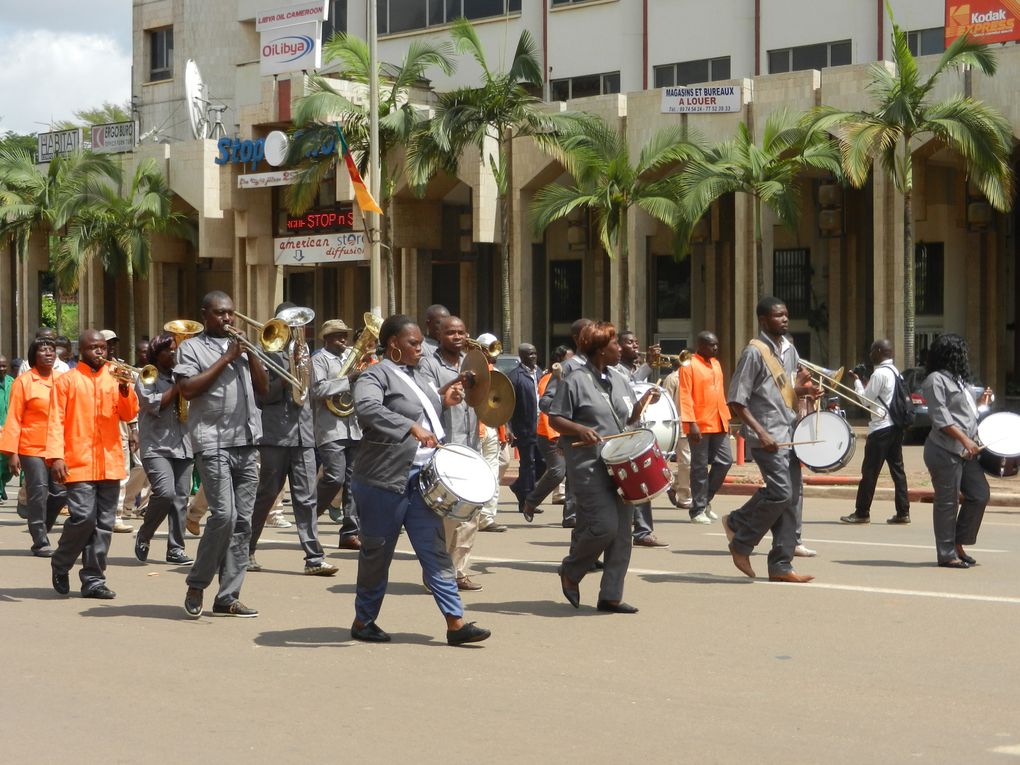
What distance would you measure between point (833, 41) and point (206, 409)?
97.7ft

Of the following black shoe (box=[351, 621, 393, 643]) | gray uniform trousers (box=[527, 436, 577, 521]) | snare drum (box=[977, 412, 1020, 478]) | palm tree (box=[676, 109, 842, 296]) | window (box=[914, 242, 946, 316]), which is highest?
palm tree (box=[676, 109, 842, 296])

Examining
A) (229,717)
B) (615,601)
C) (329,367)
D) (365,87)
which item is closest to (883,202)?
(365,87)

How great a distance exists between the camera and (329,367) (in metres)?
13.2

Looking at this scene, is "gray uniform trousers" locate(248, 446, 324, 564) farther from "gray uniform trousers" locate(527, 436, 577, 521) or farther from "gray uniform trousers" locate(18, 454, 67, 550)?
"gray uniform trousers" locate(527, 436, 577, 521)

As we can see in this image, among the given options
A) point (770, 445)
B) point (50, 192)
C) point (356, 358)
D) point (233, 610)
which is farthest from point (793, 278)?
point (233, 610)

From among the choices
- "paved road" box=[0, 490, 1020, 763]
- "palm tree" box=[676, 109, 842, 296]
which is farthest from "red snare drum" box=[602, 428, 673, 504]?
"palm tree" box=[676, 109, 842, 296]

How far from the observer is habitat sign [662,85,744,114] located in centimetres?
3234

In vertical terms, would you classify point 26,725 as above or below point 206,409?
below

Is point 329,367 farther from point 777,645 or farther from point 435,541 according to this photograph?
point 777,645

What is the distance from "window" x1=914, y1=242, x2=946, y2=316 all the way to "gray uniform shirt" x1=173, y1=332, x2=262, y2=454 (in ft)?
95.3

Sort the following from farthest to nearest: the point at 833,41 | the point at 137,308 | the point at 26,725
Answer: the point at 137,308 → the point at 833,41 → the point at 26,725

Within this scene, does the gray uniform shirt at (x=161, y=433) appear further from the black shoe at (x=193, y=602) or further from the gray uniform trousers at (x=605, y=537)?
the gray uniform trousers at (x=605, y=537)

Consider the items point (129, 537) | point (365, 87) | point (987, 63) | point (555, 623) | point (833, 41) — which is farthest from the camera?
point (365, 87)

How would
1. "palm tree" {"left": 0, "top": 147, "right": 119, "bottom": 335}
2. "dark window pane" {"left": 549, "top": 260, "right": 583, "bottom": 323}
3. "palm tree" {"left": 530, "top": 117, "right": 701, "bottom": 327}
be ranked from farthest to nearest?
"palm tree" {"left": 0, "top": 147, "right": 119, "bottom": 335}
"dark window pane" {"left": 549, "top": 260, "right": 583, "bottom": 323}
"palm tree" {"left": 530, "top": 117, "right": 701, "bottom": 327}
